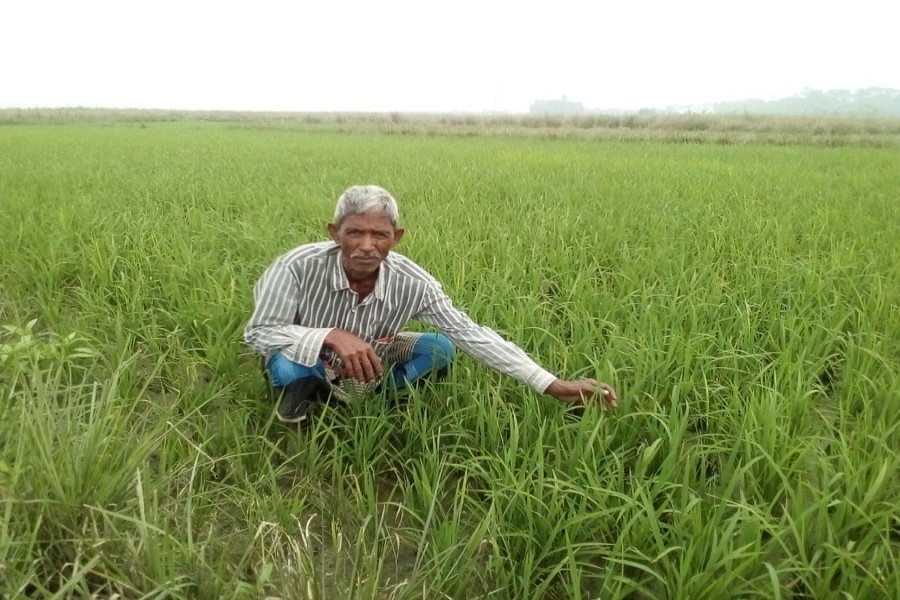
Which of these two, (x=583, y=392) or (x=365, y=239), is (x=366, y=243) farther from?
(x=583, y=392)

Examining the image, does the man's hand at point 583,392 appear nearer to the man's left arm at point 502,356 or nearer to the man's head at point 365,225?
the man's left arm at point 502,356

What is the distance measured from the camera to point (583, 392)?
1536 mm

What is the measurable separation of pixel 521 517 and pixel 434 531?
20cm

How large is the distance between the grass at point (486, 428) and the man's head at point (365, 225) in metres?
0.44

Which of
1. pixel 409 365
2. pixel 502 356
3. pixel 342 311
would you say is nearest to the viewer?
pixel 502 356

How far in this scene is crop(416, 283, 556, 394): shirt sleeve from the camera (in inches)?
62.1

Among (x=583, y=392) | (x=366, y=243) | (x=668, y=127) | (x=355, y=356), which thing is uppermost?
(x=668, y=127)

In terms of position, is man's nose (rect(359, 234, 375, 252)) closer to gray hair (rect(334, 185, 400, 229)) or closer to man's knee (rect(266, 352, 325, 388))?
gray hair (rect(334, 185, 400, 229))

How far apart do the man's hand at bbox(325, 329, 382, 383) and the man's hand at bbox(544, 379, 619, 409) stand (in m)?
0.48

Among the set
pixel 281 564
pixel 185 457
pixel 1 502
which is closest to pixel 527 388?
pixel 281 564

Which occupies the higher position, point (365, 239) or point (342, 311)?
point (365, 239)

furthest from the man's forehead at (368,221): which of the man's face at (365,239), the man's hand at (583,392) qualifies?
the man's hand at (583,392)

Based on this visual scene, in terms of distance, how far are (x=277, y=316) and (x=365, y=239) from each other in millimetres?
363

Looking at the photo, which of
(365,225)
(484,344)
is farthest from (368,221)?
(484,344)
